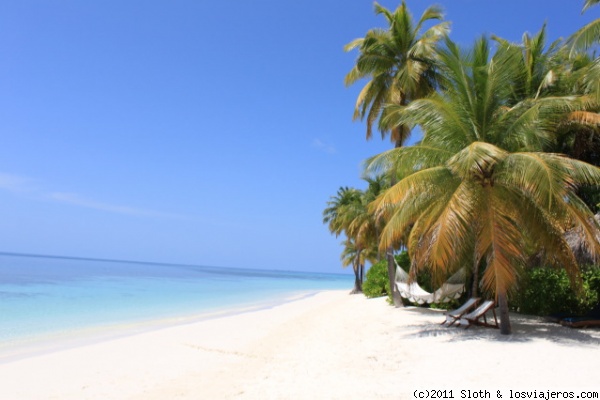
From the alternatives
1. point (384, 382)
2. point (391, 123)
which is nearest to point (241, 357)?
point (384, 382)

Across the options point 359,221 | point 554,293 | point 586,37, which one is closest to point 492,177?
point 586,37

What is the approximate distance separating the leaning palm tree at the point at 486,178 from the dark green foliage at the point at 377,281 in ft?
35.9

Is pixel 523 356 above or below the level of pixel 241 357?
above

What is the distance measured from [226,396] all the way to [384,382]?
2.14 meters

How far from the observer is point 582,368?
17.8 feet

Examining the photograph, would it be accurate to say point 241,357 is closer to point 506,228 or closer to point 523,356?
point 523,356

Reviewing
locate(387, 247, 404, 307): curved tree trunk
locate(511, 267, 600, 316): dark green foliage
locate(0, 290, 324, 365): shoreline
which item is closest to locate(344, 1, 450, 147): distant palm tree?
locate(387, 247, 404, 307): curved tree trunk

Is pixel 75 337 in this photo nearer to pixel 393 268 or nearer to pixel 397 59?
pixel 393 268

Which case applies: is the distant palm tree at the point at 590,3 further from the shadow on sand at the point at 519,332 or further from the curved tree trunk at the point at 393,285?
the curved tree trunk at the point at 393,285

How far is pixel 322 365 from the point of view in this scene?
21.6 ft

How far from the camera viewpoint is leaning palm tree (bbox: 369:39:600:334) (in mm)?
7211

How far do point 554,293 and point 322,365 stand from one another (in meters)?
7.49

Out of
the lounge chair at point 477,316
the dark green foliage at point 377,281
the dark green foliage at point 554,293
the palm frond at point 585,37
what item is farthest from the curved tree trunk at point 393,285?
the palm frond at point 585,37

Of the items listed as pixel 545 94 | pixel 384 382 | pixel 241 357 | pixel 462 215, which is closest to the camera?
pixel 384 382
